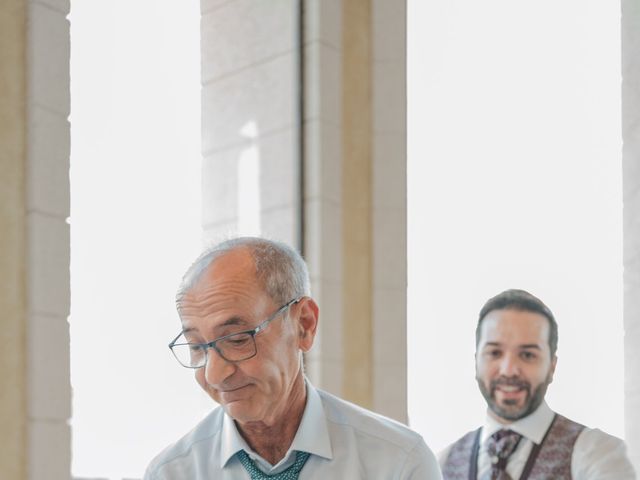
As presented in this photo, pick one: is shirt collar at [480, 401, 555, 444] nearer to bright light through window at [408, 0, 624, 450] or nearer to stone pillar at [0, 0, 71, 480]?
bright light through window at [408, 0, 624, 450]

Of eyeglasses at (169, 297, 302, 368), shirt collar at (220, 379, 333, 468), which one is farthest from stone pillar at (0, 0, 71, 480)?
eyeglasses at (169, 297, 302, 368)

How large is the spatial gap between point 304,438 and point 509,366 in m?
1.29

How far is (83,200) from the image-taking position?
4074mm

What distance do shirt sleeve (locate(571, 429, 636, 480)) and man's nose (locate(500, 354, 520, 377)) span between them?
0.26 m

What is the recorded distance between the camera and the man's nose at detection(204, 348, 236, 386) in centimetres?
187

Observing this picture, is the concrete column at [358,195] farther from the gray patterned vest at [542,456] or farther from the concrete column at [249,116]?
the gray patterned vest at [542,456]

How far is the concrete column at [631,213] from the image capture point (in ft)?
13.1

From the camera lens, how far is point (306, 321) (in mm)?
2062

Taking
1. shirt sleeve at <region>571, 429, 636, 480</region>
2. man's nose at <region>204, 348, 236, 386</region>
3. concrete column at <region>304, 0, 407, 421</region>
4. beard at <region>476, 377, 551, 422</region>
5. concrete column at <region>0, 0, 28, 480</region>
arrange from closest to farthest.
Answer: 1. man's nose at <region>204, 348, 236, 386</region>
2. shirt sleeve at <region>571, 429, 636, 480</region>
3. beard at <region>476, 377, 551, 422</region>
4. concrete column at <region>0, 0, 28, 480</region>
5. concrete column at <region>304, 0, 407, 421</region>

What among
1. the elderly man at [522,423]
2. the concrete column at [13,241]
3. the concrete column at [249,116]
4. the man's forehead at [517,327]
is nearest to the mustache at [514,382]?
the elderly man at [522,423]

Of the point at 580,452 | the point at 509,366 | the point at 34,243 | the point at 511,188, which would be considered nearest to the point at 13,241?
the point at 34,243

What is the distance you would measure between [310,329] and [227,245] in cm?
23

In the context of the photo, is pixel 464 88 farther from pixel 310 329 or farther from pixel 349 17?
pixel 310 329

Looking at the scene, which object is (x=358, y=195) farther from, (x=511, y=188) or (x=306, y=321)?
(x=306, y=321)
